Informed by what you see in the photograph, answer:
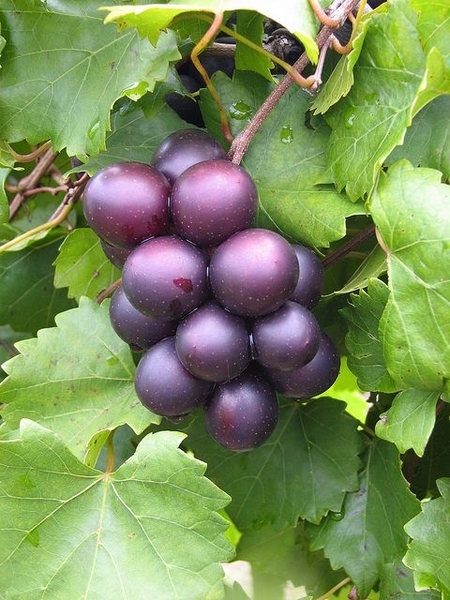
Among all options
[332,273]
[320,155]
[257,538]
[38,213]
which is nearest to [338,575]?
[257,538]

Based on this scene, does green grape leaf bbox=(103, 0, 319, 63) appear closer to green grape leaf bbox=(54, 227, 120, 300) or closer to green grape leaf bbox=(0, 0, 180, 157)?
green grape leaf bbox=(0, 0, 180, 157)

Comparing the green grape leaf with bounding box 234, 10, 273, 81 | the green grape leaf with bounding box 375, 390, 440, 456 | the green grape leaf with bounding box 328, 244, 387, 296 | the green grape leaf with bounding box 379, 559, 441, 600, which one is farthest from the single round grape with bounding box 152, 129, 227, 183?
the green grape leaf with bounding box 379, 559, 441, 600

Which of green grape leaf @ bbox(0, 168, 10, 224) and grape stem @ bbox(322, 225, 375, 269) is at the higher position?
green grape leaf @ bbox(0, 168, 10, 224)

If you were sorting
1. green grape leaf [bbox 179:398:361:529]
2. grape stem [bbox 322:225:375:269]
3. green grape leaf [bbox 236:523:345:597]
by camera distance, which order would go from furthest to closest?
green grape leaf [bbox 236:523:345:597] < green grape leaf [bbox 179:398:361:529] < grape stem [bbox 322:225:375:269]

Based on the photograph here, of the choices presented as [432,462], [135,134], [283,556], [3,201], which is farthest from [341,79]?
[283,556]

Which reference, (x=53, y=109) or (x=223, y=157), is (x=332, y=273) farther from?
(x=53, y=109)
